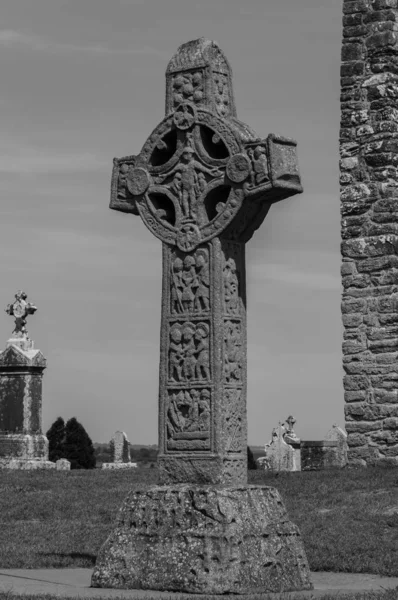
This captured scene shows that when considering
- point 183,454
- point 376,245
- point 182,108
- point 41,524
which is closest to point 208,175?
point 182,108

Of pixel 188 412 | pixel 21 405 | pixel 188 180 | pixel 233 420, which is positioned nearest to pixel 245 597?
pixel 233 420

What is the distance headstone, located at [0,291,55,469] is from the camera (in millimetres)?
22078

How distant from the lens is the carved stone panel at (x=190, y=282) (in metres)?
9.81

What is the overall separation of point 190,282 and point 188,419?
3.43 feet

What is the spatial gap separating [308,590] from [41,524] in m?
5.17

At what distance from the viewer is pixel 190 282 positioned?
389 inches

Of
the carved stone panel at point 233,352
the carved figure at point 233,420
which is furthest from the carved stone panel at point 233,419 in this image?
the carved stone panel at point 233,352

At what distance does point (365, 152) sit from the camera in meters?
18.2

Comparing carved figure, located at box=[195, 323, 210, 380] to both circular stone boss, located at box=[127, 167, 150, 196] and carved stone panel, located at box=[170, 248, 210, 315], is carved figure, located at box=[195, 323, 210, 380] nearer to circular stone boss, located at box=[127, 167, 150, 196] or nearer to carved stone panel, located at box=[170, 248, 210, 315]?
carved stone panel, located at box=[170, 248, 210, 315]

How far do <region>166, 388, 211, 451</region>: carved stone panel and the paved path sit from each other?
1215 millimetres

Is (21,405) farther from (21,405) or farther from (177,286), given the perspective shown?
(177,286)

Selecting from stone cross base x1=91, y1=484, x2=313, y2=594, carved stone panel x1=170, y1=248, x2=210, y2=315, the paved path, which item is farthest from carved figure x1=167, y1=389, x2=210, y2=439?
the paved path

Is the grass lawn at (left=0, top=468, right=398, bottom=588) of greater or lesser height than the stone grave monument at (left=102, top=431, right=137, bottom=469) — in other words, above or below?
below

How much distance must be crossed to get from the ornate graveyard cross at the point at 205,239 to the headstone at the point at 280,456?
17.3 meters
